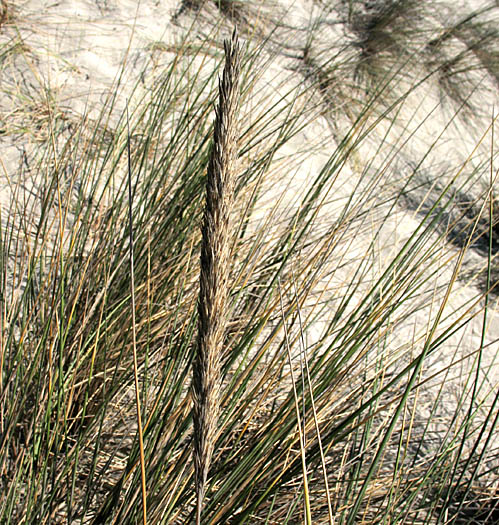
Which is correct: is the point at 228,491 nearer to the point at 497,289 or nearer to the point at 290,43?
the point at 497,289

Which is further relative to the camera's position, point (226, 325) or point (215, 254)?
point (226, 325)

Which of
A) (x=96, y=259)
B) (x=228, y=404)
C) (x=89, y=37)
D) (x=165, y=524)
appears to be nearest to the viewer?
(x=165, y=524)

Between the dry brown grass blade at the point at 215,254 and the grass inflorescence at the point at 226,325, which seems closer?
the dry brown grass blade at the point at 215,254

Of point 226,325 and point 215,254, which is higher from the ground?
point 215,254

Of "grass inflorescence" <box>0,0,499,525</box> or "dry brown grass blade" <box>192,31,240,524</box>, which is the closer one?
"dry brown grass blade" <box>192,31,240,524</box>

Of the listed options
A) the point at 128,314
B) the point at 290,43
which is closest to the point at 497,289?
the point at 290,43

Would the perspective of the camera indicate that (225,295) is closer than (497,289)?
Yes

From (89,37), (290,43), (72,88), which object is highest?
(290,43)

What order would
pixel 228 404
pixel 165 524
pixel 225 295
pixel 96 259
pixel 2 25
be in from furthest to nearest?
1. pixel 2 25
2. pixel 96 259
3. pixel 228 404
4. pixel 165 524
5. pixel 225 295
